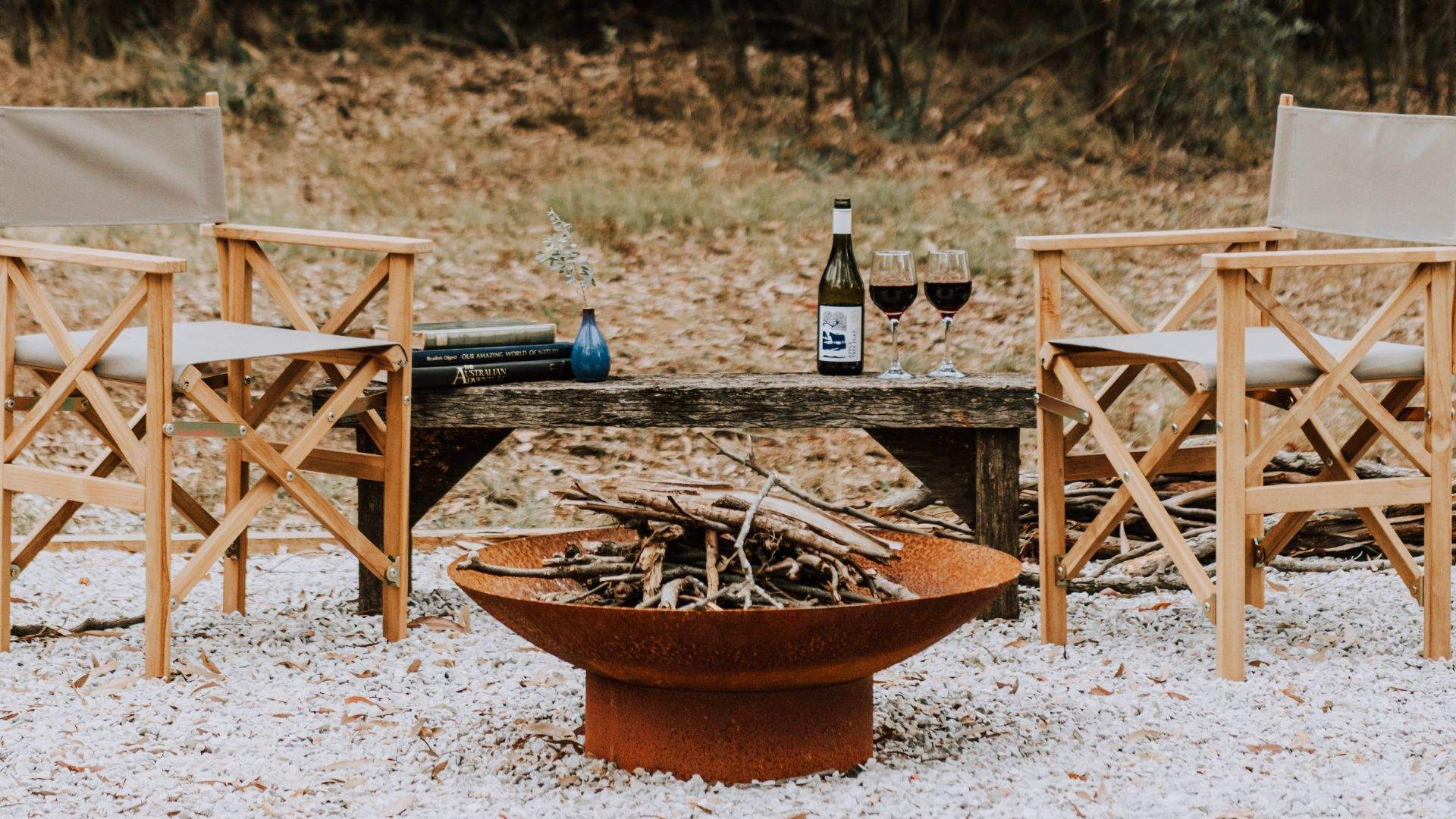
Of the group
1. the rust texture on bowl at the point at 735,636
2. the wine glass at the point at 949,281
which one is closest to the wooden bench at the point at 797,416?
the wine glass at the point at 949,281

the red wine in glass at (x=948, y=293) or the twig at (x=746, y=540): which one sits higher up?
the red wine in glass at (x=948, y=293)

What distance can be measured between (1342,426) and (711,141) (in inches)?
114

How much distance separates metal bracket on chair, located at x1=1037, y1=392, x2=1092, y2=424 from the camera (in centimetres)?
273

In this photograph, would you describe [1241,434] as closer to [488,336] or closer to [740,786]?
[740,786]

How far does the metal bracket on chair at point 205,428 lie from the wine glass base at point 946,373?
122 cm

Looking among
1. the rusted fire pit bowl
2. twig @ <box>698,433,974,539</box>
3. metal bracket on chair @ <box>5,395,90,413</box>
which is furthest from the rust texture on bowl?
metal bracket on chair @ <box>5,395,90,413</box>

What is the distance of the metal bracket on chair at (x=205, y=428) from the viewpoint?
2.53 meters

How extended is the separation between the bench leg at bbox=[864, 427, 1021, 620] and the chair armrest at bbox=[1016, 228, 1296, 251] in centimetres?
35

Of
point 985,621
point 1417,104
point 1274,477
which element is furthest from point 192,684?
point 1417,104

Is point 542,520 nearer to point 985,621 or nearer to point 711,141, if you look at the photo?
point 985,621

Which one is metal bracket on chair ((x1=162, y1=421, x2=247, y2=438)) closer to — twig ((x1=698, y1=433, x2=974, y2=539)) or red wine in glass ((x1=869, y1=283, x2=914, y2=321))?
twig ((x1=698, y1=433, x2=974, y2=539))

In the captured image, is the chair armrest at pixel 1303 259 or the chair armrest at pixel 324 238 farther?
the chair armrest at pixel 324 238

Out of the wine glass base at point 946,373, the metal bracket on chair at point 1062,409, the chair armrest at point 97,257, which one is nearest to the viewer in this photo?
the chair armrest at point 97,257

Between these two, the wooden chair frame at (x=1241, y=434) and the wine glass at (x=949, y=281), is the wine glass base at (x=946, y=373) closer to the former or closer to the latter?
the wine glass at (x=949, y=281)
